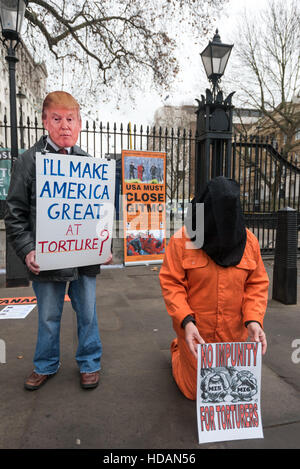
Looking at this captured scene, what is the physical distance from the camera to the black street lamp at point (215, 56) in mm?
5957

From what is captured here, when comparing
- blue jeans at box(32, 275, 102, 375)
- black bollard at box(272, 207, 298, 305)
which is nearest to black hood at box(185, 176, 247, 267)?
blue jeans at box(32, 275, 102, 375)

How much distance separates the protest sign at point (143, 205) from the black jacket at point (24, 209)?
470 cm

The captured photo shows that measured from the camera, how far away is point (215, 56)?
600 cm

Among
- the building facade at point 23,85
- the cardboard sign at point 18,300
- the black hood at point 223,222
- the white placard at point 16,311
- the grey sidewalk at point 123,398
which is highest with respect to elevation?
the building facade at point 23,85

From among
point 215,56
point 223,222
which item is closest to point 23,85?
point 215,56

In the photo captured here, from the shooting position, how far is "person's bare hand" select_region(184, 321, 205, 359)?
5.96 feet

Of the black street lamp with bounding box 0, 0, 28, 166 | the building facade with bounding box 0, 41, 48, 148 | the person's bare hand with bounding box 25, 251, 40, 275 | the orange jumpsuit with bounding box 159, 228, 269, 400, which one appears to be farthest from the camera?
the building facade with bounding box 0, 41, 48, 148

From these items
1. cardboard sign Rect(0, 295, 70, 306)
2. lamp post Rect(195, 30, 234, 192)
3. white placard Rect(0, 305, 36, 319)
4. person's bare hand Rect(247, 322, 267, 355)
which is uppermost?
lamp post Rect(195, 30, 234, 192)

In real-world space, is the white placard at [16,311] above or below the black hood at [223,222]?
below

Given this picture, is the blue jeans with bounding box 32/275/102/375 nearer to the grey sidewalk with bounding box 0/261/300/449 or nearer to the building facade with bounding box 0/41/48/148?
the grey sidewalk with bounding box 0/261/300/449

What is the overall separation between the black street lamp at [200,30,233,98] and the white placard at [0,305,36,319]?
16.7 ft

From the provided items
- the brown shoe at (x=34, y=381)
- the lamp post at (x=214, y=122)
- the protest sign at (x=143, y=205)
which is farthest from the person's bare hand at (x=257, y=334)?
the protest sign at (x=143, y=205)

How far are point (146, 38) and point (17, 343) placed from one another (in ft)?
37.0

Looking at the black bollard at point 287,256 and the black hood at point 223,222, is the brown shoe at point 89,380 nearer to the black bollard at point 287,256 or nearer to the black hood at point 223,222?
the black hood at point 223,222
